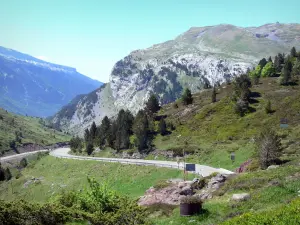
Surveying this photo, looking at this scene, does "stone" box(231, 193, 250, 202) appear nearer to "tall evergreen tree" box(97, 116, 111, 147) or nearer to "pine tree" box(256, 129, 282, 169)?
"pine tree" box(256, 129, 282, 169)

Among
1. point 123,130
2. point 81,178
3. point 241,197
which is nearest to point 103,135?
point 123,130

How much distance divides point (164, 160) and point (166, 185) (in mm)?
44745

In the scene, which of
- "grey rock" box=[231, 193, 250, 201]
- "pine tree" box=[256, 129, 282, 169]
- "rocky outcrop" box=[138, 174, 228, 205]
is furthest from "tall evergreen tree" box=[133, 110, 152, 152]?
"grey rock" box=[231, 193, 250, 201]

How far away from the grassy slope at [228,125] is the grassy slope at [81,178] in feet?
41.8

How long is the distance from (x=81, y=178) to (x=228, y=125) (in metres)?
40.5

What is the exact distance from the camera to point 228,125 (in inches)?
3253

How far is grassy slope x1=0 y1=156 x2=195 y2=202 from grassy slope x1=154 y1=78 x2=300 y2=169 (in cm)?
1274

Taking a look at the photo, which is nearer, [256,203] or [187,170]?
[256,203]

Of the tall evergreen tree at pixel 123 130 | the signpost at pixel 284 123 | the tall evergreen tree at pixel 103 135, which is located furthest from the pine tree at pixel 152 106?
the signpost at pixel 284 123

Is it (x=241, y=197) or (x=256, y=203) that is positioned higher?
(x=256, y=203)

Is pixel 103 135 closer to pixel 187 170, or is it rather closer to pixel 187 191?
pixel 187 170

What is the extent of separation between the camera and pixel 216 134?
3145 inches

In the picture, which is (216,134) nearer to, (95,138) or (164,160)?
(164,160)

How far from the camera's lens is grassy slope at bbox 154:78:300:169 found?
62.5m
